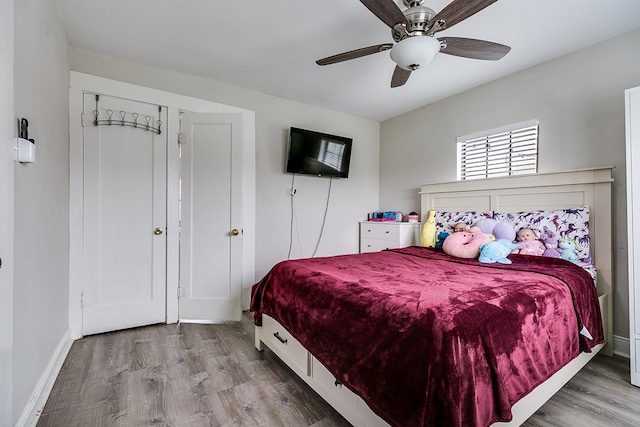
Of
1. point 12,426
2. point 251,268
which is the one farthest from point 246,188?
point 12,426

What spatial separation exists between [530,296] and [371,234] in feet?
8.51

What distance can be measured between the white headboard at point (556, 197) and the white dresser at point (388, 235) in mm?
512

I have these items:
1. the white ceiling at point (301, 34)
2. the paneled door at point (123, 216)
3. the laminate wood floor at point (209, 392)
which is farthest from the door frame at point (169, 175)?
the laminate wood floor at point (209, 392)

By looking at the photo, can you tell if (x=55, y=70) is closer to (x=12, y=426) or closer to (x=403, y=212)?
(x=12, y=426)

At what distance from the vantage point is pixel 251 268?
301 cm

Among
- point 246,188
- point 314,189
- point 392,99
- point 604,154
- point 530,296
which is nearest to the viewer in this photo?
point 530,296

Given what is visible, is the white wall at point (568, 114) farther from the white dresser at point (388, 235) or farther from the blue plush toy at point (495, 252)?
the blue plush toy at point (495, 252)

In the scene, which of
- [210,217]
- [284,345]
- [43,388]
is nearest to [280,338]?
[284,345]

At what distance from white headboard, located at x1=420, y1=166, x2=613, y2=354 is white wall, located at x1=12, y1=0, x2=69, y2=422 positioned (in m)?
3.54

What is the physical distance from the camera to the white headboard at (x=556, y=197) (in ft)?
7.16

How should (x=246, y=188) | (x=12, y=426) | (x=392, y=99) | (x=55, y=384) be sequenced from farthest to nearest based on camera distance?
(x=392, y=99), (x=246, y=188), (x=55, y=384), (x=12, y=426)

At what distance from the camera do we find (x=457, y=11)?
151 centimetres

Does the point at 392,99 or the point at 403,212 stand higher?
the point at 392,99

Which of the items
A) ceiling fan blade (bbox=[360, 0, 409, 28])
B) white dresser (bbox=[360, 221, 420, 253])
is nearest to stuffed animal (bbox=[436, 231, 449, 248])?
white dresser (bbox=[360, 221, 420, 253])
